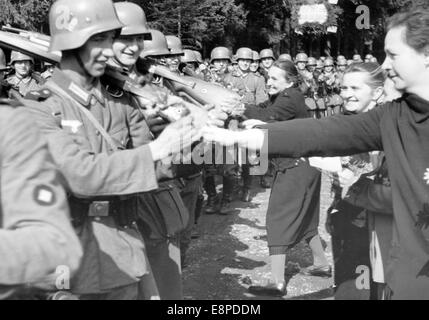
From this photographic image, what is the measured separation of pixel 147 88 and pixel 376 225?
177cm

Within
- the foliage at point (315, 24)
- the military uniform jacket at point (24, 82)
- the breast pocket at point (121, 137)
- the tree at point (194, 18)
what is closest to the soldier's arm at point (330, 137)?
the breast pocket at point (121, 137)

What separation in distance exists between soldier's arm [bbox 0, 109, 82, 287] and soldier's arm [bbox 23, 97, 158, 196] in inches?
27.9

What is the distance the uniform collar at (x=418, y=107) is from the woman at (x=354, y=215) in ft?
4.34

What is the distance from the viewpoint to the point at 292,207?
5.55m

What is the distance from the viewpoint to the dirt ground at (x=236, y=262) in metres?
5.43

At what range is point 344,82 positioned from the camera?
432cm

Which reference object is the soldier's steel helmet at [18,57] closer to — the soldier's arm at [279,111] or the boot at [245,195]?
the boot at [245,195]

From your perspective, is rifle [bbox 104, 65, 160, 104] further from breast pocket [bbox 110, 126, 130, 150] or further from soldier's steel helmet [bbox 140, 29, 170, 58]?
soldier's steel helmet [bbox 140, 29, 170, 58]

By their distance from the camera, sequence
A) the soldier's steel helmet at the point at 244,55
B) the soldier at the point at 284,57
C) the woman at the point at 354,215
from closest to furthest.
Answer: the woman at the point at 354,215 < the soldier at the point at 284,57 < the soldier's steel helmet at the point at 244,55

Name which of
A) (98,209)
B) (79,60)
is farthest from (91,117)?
(98,209)

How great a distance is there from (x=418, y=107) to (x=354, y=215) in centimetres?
167

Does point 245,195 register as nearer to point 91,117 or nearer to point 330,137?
point 330,137
